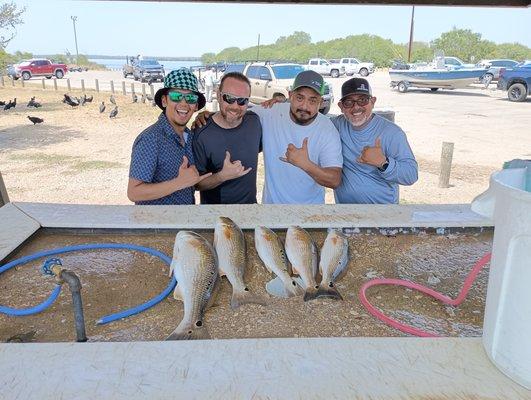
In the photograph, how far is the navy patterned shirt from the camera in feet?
9.33

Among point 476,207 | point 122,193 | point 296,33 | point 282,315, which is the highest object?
point 296,33

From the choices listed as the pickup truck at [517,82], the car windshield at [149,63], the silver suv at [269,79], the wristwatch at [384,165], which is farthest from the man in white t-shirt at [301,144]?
the car windshield at [149,63]

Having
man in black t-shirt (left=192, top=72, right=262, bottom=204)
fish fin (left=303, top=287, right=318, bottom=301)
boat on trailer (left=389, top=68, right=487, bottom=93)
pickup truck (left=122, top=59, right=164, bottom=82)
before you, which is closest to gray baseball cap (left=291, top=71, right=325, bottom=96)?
man in black t-shirt (left=192, top=72, right=262, bottom=204)

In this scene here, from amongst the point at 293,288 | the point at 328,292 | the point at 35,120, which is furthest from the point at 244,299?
the point at 35,120

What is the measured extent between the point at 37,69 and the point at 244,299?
43122 mm

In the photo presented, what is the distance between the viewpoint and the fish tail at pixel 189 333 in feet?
5.18

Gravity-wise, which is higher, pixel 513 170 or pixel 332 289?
pixel 513 170

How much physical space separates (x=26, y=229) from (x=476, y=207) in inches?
92.7

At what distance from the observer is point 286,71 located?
776 inches

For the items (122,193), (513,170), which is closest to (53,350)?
(513,170)

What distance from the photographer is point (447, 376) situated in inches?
51.4

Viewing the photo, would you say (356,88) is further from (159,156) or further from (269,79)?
(269,79)

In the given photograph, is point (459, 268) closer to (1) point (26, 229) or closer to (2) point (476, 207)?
(2) point (476, 207)

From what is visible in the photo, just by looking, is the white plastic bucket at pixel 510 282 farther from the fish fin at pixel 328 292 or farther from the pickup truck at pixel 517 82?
the pickup truck at pixel 517 82
